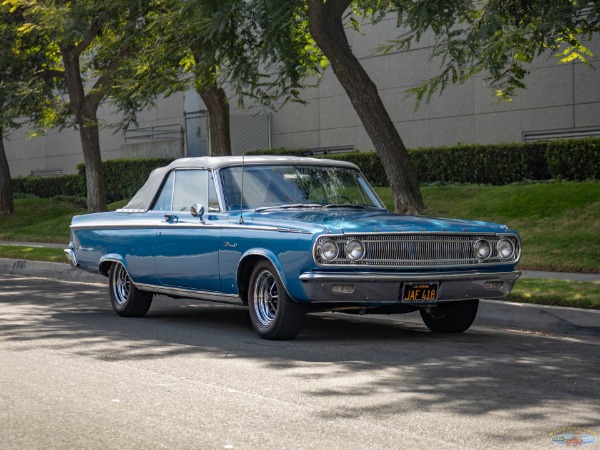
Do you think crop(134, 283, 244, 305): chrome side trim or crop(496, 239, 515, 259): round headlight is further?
crop(134, 283, 244, 305): chrome side trim

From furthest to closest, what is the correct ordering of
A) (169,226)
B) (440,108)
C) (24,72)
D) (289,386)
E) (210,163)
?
(24,72)
(440,108)
(169,226)
(210,163)
(289,386)

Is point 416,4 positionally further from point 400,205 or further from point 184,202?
point 184,202

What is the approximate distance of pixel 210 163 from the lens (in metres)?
11.5

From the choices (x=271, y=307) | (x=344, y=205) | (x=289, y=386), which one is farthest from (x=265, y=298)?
(x=289, y=386)

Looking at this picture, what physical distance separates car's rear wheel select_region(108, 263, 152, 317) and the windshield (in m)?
1.97

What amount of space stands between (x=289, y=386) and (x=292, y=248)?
2.27m

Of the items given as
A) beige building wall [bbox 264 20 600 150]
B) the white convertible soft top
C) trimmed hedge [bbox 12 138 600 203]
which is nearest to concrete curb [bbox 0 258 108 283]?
trimmed hedge [bbox 12 138 600 203]

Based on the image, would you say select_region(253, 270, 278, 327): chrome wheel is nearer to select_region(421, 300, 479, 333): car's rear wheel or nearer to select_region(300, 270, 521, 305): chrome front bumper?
select_region(300, 270, 521, 305): chrome front bumper

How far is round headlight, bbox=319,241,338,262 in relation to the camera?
31.4ft

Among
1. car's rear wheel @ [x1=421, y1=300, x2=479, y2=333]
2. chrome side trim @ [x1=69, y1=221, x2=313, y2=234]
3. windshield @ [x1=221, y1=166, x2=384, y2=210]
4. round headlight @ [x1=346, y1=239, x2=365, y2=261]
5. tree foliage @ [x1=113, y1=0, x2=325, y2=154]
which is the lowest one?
car's rear wheel @ [x1=421, y1=300, x2=479, y2=333]

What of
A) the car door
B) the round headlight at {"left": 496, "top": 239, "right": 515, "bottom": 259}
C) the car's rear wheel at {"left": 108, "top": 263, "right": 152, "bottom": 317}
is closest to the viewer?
the round headlight at {"left": 496, "top": 239, "right": 515, "bottom": 259}

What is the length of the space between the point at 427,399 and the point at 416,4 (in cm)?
947

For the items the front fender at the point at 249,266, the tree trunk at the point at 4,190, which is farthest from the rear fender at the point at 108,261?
the tree trunk at the point at 4,190

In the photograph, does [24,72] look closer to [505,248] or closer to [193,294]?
[193,294]
